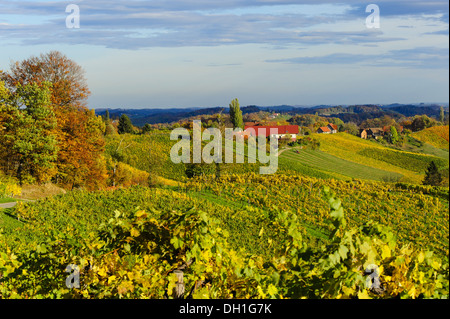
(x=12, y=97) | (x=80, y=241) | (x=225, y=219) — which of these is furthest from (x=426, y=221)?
(x=12, y=97)

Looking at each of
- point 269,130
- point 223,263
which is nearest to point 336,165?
point 269,130

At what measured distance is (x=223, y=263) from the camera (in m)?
3.67

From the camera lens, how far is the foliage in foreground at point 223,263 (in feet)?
9.37

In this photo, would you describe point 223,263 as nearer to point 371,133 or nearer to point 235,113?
point 235,113

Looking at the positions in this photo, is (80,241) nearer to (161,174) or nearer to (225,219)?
(225,219)

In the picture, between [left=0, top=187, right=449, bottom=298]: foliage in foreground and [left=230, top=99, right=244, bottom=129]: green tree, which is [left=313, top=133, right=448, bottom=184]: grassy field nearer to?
[left=230, top=99, right=244, bottom=129]: green tree

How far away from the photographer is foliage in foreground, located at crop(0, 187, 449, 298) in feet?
9.37

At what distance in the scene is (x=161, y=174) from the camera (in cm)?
3603

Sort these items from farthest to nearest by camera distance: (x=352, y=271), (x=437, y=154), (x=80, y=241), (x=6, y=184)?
1. (x=437, y=154)
2. (x=6, y=184)
3. (x=80, y=241)
4. (x=352, y=271)

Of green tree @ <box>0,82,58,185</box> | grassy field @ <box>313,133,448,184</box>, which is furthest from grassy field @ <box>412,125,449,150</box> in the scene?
green tree @ <box>0,82,58,185</box>

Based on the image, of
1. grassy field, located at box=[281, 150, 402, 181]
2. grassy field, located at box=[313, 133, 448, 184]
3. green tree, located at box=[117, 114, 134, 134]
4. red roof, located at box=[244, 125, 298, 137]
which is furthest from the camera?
red roof, located at box=[244, 125, 298, 137]

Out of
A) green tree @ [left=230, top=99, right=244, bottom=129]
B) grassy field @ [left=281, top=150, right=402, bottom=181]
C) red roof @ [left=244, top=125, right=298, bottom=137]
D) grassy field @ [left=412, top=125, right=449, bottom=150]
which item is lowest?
grassy field @ [left=281, top=150, right=402, bottom=181]

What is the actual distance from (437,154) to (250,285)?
6554cm

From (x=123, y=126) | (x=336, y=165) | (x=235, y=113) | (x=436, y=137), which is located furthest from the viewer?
(x=436, y=137)
